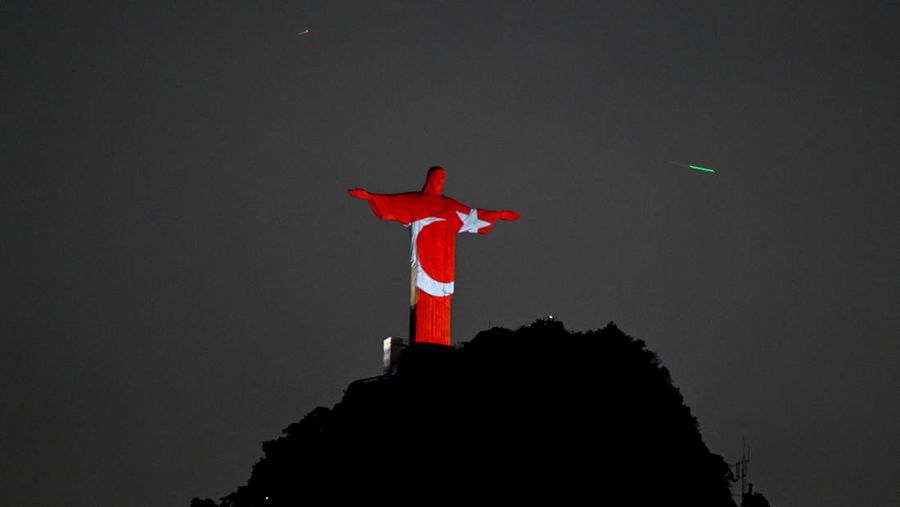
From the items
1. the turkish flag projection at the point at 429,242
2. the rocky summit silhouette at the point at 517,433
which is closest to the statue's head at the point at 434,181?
the turkish flag projection at the point at 429,242

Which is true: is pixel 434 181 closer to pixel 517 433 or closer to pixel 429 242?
pixel 429 242

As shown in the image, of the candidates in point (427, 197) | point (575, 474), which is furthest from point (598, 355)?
point (427, 197)

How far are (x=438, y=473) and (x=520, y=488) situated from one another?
5.91 feet

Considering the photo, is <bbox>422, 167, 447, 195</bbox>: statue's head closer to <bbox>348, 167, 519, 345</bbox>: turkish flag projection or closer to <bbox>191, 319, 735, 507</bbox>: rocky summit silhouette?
<bbox>348, 167, 519, 345</bbox>: turkish flag projection

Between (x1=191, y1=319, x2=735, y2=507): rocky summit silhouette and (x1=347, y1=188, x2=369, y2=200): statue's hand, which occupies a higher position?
(x1=347, y1=188, x2=369, y2=200): statue's hand

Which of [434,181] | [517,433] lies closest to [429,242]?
[434,181]

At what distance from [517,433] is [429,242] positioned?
5869mm

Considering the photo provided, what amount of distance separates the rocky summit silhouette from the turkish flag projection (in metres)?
0.85

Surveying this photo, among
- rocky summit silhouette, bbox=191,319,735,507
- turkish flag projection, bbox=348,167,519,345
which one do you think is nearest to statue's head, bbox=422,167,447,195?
turkish flag projection, bbox=348,167,519,345

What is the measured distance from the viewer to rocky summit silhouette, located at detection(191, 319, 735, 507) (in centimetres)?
2908

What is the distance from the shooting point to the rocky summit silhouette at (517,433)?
95.4ft

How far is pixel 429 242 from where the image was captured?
3350 cm

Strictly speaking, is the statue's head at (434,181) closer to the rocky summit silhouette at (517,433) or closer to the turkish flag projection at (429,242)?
the turkish flag projection at (429,242)

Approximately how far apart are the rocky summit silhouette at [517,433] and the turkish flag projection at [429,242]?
2.78ft
